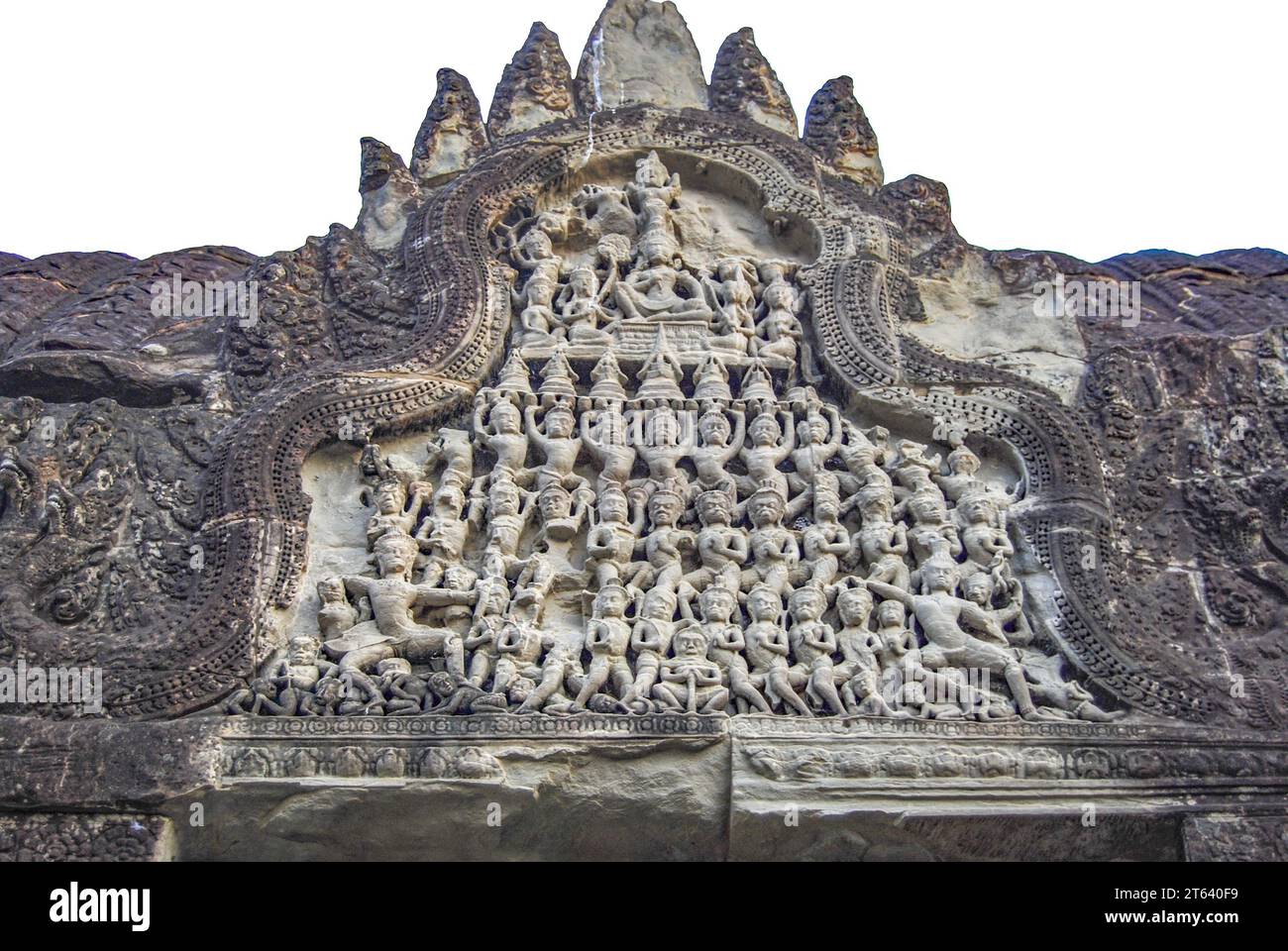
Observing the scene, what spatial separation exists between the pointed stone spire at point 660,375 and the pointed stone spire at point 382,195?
1.88 m

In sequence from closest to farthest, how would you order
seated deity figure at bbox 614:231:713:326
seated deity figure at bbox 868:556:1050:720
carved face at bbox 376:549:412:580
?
seated deity figure at bbox 868:556:1050:720, carved face at bbox 376:549:412:580, seated deity figure at bbox 614:231:713:326

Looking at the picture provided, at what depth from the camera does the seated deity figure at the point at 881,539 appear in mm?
7680

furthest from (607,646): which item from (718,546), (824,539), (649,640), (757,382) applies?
(757,382)

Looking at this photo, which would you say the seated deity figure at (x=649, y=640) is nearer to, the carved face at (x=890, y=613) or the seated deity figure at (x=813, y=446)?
the carved face at (x=890, y=613)

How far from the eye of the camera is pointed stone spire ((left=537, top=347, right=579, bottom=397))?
8539 mm

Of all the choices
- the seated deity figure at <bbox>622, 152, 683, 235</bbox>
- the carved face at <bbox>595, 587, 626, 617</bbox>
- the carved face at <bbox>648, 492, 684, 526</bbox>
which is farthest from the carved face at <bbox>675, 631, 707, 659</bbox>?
the seated deity figure at <bbox>622, 152, 683, 235</bbox>

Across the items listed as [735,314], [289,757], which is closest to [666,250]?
[735,314]

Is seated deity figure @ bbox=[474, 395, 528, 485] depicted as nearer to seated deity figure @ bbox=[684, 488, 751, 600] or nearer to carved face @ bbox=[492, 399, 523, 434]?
carved face @ bbox=[492, 399, 523, 434]

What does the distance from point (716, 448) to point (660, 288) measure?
1363 mm

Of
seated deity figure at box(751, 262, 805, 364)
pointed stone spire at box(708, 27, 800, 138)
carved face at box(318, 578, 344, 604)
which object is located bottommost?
carved face at box(318, 578, 344, 604)

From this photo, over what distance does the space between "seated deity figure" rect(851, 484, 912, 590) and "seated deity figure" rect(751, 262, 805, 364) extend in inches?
45.7

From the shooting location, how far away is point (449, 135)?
10.1 meters

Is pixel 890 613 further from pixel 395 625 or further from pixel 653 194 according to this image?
pixel 653 194

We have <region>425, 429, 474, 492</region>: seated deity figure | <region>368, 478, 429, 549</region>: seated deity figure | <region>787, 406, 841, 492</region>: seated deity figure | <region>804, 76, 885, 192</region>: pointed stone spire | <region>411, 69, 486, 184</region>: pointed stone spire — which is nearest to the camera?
<region>368, 478, 429, 549</region>: seated deity figure
